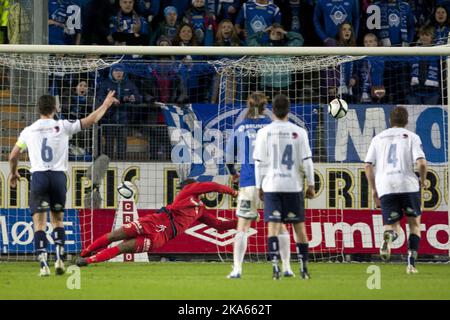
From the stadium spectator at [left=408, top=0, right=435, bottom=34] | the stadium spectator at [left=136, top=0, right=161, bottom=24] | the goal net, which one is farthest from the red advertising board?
the stadium spectator at [left=408, top=0, right=435, bottom=34]

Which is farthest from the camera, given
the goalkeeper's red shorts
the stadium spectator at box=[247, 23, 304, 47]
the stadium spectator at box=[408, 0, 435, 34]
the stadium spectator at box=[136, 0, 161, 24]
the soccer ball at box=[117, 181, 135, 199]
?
the stadium spectator at box=[408, 0, 435, 34]

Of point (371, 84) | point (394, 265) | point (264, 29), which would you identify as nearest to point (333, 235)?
point (394, 265)

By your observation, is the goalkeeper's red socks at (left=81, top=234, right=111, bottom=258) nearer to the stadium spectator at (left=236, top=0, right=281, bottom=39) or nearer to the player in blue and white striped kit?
the player in blue and white striped kit

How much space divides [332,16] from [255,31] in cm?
136

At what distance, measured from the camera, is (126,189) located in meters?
18.3

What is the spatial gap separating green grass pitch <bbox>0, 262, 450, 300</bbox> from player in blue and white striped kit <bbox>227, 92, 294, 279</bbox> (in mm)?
294

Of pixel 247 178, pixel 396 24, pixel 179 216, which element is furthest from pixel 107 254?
pixel 396 24

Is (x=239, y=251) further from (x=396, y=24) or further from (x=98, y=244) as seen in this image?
(x=396, y=24)

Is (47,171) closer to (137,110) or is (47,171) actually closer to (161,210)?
(161,210)

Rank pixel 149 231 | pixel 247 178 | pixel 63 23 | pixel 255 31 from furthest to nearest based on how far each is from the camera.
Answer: pixel 255 31 < pixel 63 23 < pixel 149 231 < pixel 247 178

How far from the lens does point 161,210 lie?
1719 cm

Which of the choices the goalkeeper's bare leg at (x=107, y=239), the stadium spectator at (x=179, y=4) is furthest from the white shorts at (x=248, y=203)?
the stadium spectator at (x=179, y=4)

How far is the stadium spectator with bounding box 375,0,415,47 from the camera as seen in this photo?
72.0ft

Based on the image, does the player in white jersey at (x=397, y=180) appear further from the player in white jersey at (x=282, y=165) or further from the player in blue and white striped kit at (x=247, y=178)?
the player in white jersey at (x=282, y=165)
